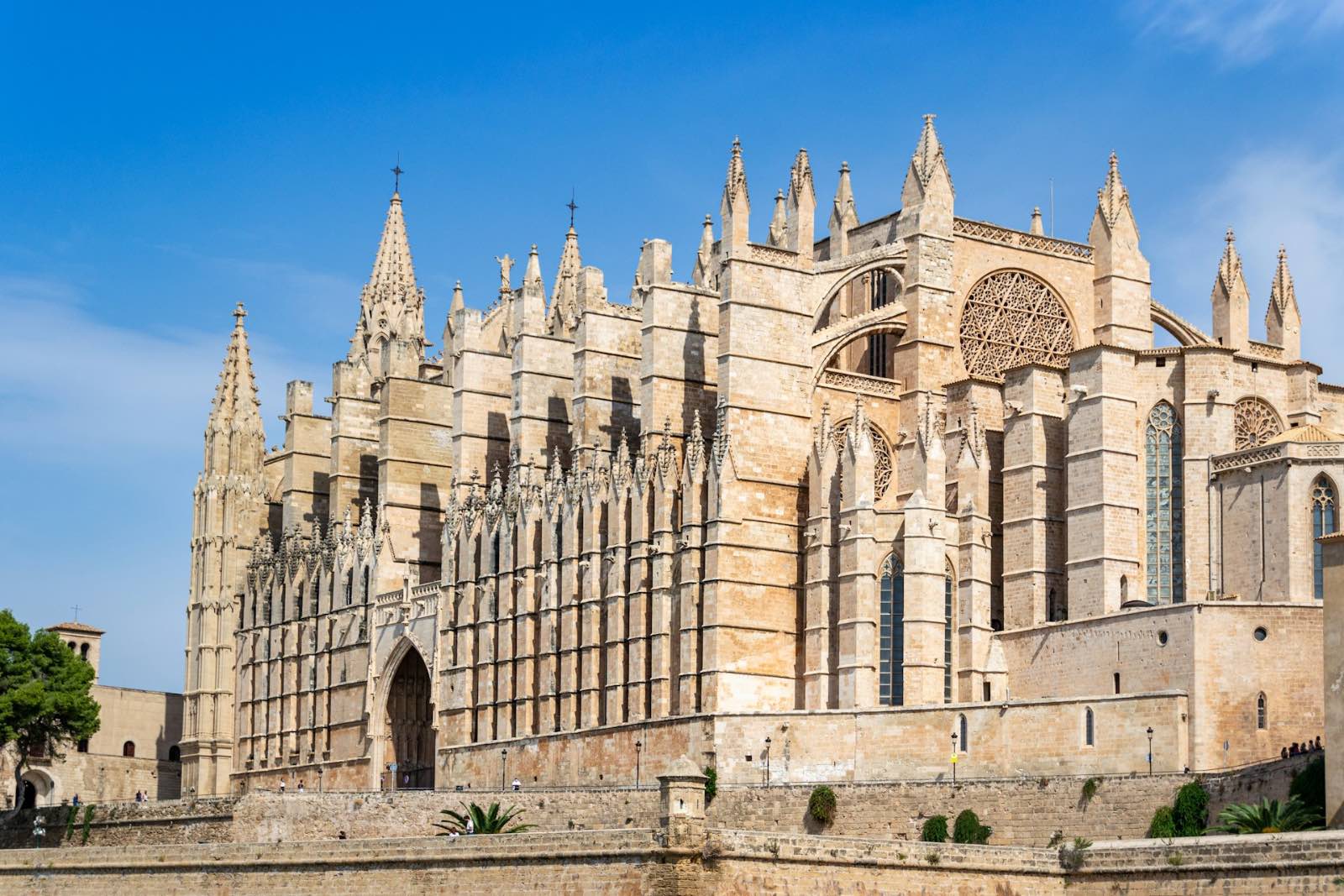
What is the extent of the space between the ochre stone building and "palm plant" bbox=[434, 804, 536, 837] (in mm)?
26720

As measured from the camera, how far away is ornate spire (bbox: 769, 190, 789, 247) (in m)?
77.1

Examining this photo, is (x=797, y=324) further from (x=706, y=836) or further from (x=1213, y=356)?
(x=706, y=836)

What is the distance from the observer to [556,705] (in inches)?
2498

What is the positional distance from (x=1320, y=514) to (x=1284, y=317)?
10.7 metres

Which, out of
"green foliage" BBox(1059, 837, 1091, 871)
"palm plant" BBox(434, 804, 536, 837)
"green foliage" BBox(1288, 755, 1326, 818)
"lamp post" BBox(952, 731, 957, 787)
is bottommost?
"green foliage" BBox(1059, 837, 1091, 871)

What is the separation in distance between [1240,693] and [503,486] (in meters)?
25.1

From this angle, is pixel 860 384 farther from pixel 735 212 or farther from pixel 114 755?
pixel 114 755

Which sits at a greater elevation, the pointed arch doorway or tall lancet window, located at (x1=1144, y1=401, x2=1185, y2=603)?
tall lancet window, located at (x1=1144, y1=401, x2=1185, y2=603)

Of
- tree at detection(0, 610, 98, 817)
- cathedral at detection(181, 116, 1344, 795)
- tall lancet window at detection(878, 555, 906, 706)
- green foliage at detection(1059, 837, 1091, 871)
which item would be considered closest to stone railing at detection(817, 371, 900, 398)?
cathedral at detection(181, 116, 1344, 795)

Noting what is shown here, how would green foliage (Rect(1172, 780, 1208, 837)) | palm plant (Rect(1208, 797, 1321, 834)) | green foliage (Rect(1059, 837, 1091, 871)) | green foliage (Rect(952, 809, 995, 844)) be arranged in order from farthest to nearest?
green foliage (Rect(952, 809, 995, 844)), green foliage (Rect(1172, 780, 1208, 837)), palm plant (Rect(1208, 797, 1321, 834)), green foliage (Rect(1059, 837, 1091, 871))

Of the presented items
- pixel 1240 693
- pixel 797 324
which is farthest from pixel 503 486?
pixel 1240 693

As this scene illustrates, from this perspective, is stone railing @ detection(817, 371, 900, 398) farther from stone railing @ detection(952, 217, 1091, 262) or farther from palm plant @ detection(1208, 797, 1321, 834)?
palm plant @ detection(1208, 797, 1321, 834)

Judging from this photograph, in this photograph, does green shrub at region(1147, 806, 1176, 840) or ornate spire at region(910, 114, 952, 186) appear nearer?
green shrub at region(1147, 806, 1176, 840)

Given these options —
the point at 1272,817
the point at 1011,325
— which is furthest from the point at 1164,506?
the point at 1272,817
